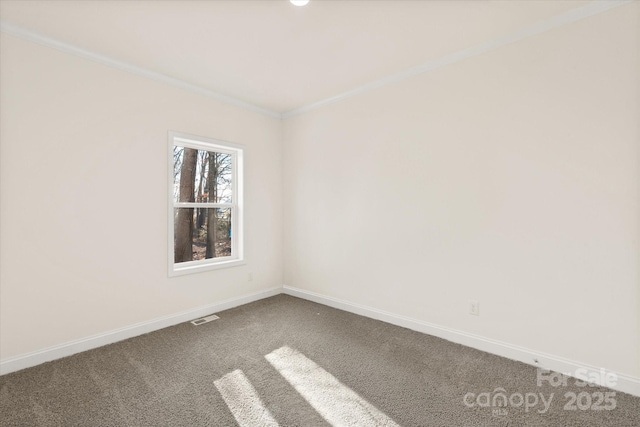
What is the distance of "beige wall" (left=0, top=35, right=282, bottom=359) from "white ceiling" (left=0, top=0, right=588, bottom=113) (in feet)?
1.04

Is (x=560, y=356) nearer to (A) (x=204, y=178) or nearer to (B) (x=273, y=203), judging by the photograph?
(B) (x=273, y=203)

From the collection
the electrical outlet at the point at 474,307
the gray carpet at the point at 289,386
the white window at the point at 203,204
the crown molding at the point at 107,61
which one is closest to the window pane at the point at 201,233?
the white window at the point at 203,204

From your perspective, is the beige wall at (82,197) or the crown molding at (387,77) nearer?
the crown molding at (387,77)

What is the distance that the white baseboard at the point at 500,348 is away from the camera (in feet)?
6.46

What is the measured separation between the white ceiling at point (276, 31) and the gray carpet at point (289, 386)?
2.55m

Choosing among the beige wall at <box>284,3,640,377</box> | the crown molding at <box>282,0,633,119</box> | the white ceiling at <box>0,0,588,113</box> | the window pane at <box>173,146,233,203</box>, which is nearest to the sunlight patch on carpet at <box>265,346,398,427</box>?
the beige wall at <box>284,3,640,377</box>

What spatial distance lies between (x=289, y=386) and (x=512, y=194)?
2.22 metres

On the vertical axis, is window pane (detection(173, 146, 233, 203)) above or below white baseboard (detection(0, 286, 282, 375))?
above

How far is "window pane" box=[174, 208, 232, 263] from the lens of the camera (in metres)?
3.36

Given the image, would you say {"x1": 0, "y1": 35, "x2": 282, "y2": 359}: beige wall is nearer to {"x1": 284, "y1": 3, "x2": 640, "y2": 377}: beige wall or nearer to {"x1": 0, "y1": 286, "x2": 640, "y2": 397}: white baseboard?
{"x1": 0, "y1": 286, "x2": 640, "y2": 397}: white baseboard

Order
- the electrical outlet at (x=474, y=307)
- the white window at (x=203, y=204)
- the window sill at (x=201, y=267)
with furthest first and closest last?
the white window at (x=203, y=204) < the window sill at (x=201, y=267) < the electrical outlet at (x=474, y=307)

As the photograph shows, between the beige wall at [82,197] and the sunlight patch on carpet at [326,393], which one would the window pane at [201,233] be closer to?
the beige wall at [82,197]

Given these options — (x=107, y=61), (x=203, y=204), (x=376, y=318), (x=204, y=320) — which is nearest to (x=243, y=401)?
(x=204, y=320)

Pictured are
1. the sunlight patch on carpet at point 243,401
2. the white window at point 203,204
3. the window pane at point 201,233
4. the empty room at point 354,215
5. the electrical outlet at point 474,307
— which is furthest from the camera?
the window pane at point 201,233
